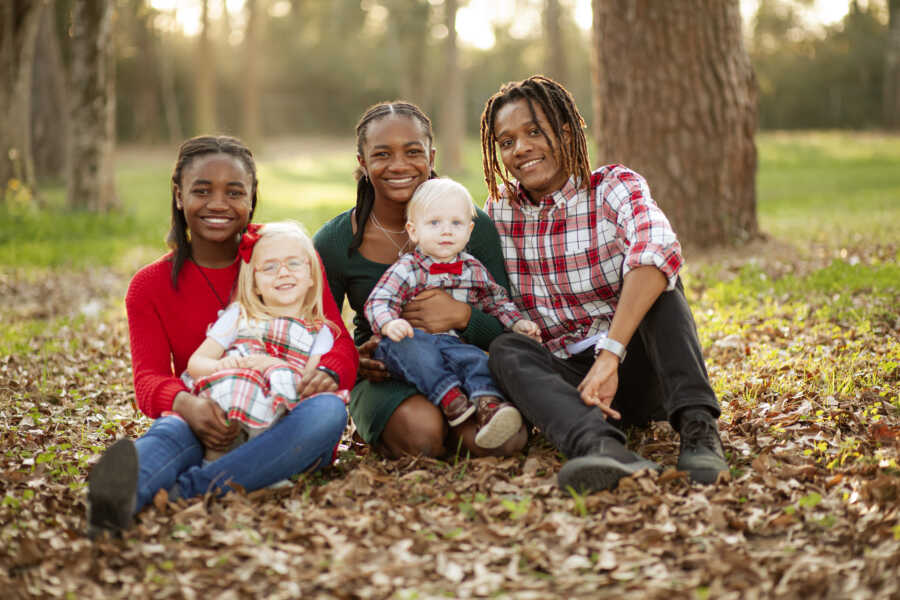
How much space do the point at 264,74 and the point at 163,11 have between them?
11215 mm

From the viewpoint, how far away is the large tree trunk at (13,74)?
36.7 ft

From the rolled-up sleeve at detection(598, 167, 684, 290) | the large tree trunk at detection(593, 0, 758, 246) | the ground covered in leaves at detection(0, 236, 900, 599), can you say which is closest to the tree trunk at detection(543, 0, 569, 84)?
the large tree trunk at detection(593, 0, 758, 246)

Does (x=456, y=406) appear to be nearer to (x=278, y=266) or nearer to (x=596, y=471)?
(x=596, y=471)

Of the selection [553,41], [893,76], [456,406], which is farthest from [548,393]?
[893,76]

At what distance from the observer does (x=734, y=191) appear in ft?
25.9

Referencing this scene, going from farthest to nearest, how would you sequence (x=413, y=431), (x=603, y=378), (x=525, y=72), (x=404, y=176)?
(x=525, y=72)
(x=404, y=176)
(x=413, y=431)
(x=603, y=378)

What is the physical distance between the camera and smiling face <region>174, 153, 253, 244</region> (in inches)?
142

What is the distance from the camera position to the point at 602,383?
133 inches

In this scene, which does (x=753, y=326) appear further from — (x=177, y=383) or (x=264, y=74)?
(x=264, y=74)

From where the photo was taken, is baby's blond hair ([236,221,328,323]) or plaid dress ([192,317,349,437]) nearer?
plaid dress ([192,317,349,437])

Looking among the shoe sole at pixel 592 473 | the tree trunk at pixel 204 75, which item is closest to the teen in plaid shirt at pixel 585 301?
the shoe sole at pixel 592 473

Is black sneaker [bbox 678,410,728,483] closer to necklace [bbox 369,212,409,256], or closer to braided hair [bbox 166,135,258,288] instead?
necklace [bbox 369,212,409,256]

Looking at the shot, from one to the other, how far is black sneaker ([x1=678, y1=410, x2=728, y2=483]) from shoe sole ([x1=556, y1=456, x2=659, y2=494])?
0.97 ft

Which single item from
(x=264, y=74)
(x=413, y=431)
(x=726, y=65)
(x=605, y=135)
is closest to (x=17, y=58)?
(x=605, y=135)
